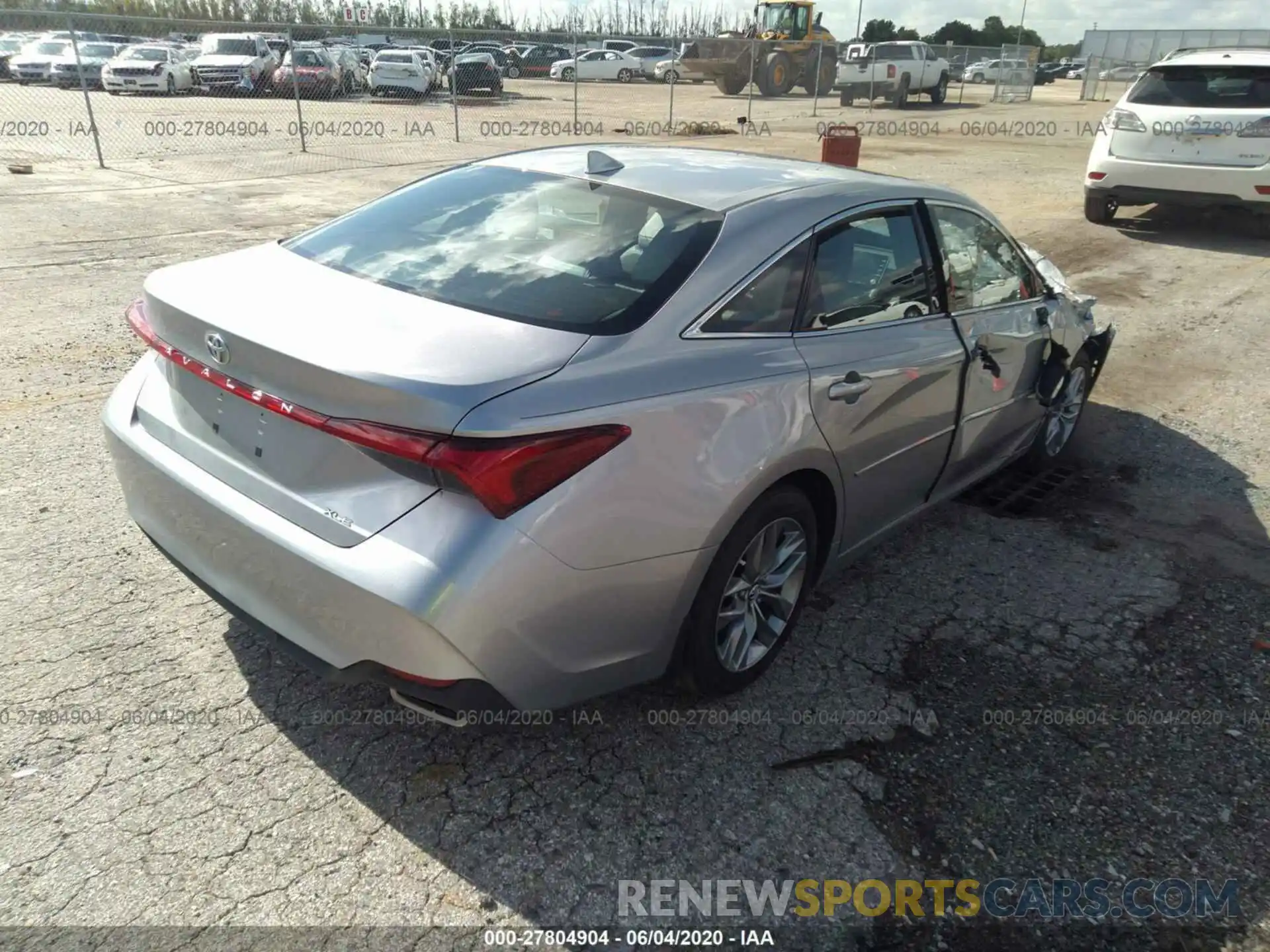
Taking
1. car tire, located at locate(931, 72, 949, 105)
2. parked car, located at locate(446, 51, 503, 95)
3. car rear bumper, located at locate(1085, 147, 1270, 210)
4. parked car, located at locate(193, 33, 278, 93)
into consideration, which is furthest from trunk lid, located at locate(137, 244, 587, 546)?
car tire, located at locate(931, 72, 949, 105)

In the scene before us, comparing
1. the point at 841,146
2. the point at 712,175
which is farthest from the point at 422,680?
the point at 841,146

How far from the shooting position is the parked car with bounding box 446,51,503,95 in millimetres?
28469

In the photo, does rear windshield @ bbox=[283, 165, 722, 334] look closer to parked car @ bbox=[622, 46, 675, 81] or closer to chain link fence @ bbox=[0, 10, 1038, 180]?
chain link fence @ bbox=[0, 10, 1038, 180]

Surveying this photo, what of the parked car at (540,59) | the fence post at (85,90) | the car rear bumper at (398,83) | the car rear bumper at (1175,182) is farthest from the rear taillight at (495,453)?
the parked car at (540,59)

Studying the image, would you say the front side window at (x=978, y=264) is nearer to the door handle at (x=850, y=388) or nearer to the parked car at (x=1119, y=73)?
the door handle at (x=850, y=388)

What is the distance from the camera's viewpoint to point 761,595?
2.97m

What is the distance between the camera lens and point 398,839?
2.42 metres

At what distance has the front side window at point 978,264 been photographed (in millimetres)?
3678

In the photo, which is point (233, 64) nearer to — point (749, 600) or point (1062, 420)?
point (1062, 420)

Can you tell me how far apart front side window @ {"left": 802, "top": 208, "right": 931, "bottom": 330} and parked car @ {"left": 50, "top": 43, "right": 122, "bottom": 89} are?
26930 millimetres

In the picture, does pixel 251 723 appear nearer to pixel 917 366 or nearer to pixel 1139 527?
pixel 917 366

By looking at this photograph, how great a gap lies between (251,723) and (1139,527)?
3968 mm

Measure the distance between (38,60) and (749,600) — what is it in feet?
106

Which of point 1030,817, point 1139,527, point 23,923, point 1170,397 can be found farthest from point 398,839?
point 1170,397
